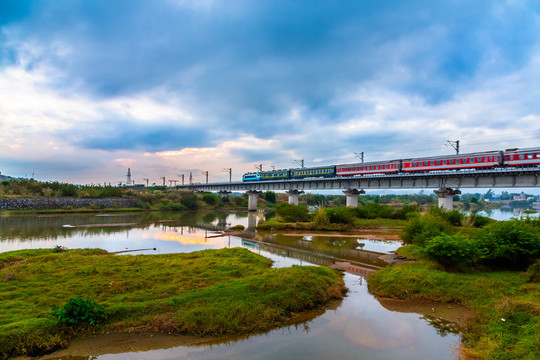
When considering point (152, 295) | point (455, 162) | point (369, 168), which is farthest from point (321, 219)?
point (152, 295)

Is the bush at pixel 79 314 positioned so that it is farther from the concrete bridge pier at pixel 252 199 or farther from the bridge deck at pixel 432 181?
the concrete bridge pier at pixel 252 199

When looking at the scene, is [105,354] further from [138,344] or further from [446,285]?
[446,285]

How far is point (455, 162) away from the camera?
132ft

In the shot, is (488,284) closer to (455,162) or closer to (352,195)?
(455,162)

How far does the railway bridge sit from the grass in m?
29.4

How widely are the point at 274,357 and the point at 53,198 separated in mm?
80516

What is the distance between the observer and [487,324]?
31.7 feet

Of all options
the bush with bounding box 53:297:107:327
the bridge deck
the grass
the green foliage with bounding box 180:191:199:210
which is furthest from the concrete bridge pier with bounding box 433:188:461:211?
the green foliage with bounding box 180:191:199:210

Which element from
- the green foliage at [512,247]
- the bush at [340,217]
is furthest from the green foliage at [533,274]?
the bush at [340,217]

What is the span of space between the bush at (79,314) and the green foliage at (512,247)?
1687 cm

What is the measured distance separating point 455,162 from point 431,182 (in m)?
6.15

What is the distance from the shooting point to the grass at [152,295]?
9.12 metres

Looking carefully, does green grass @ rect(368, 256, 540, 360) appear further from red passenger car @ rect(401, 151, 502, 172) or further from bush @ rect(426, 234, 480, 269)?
red passenger car @ rect(401, 151, 502, 172)

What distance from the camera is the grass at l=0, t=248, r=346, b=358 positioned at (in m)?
9.12
